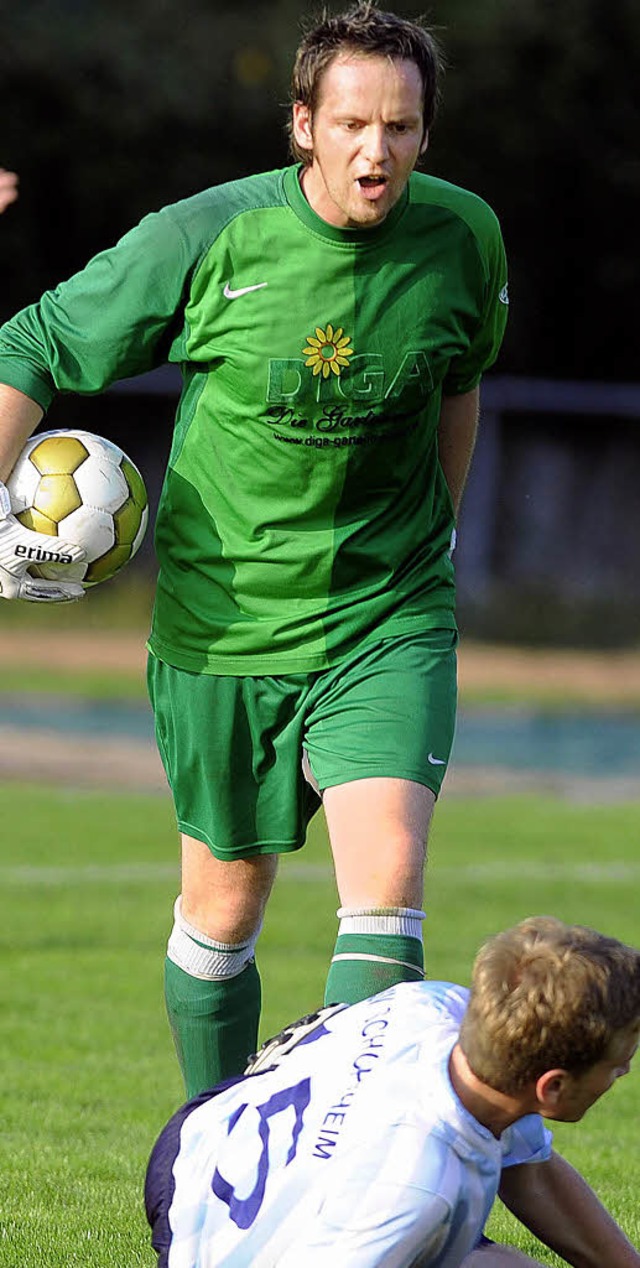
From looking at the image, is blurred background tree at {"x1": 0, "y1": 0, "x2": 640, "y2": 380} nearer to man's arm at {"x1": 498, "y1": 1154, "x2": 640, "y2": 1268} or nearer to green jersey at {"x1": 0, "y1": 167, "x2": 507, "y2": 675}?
green jersey at {"x1": 0, "y1": 167, "x2": 507, "y2": 675}

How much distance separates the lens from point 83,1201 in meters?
4.41

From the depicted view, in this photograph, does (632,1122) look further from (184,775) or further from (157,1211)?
(157,1211)

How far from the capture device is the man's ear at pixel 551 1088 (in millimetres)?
2803

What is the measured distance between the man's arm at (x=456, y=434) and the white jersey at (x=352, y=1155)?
5.26ft

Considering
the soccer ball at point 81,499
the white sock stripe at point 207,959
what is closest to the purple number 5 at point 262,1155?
the white sock stripe at point 207,959

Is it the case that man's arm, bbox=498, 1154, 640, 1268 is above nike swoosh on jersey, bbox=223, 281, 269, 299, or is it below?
below

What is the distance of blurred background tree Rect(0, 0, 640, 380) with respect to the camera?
29.3m

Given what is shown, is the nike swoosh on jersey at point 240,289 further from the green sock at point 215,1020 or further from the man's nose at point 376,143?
the green sock at point 215,1020

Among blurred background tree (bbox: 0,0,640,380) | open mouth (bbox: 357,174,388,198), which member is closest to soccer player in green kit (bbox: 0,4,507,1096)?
open mouth (bbox: 357,174,388,198)

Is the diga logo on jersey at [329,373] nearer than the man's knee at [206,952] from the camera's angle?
Yes

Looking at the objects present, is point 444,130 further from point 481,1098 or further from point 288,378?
point 481,1098

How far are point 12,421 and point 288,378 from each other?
22.0 inches

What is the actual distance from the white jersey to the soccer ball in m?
1.35

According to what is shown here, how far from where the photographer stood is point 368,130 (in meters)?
3.75
